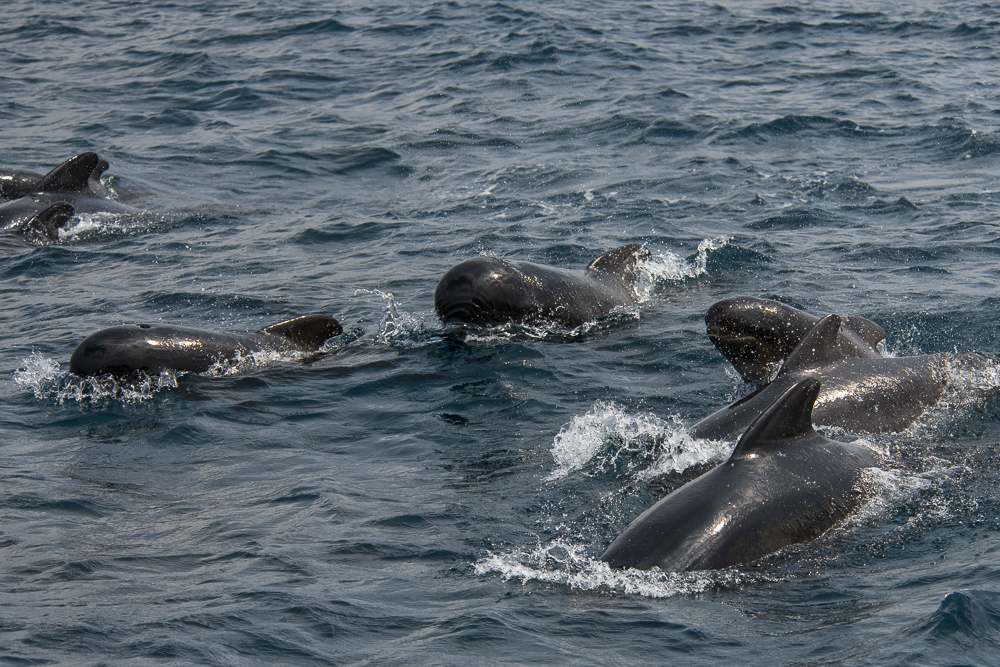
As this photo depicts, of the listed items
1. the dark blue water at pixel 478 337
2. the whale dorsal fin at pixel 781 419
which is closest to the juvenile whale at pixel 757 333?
the dark blue water at pixel 478 337

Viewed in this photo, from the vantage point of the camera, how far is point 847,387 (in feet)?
31.1

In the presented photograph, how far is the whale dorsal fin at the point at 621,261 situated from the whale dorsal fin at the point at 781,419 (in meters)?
6.06

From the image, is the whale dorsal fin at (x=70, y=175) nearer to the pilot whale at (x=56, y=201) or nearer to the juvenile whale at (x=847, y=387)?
the pilot whale at (x=56, y=201)

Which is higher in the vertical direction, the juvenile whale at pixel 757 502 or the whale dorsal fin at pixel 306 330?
the juvenile whale at pixel 757 502

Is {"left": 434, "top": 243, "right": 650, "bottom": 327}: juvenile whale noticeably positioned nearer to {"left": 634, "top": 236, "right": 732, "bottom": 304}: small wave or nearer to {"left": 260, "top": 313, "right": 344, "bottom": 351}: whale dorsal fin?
{"left": 634, "top": 236, "right": 732, "bottom": 304}: small wave

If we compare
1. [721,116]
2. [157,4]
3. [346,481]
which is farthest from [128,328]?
[157,4]

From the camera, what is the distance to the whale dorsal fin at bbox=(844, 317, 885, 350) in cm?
1070

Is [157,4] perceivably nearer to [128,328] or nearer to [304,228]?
[304,228]

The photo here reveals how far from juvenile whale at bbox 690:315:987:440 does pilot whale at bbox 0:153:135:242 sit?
11.3 m

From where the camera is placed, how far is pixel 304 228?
57.3 feet

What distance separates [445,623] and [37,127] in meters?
21.4

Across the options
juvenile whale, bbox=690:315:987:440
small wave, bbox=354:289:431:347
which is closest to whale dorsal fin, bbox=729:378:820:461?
juvenile whale, bbox=690:315:987:440

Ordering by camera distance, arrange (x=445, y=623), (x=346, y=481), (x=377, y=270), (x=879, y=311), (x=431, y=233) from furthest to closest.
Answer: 1. (x=431, y=233)
2. (x=377, y=270)
3. (x=879, y=311)
4. (x=346, y=481)
5. (x=445, y=623)

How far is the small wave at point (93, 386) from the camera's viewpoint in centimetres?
1083
